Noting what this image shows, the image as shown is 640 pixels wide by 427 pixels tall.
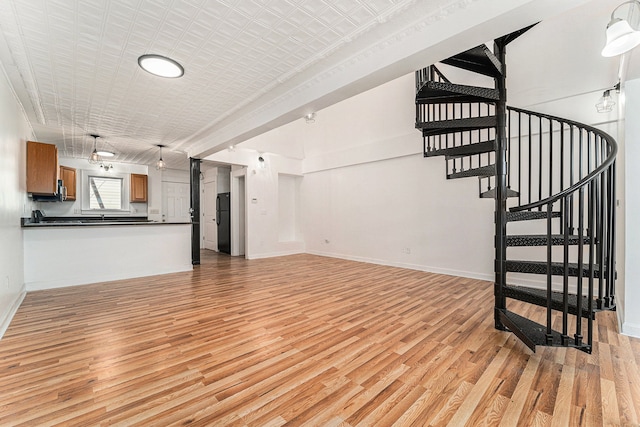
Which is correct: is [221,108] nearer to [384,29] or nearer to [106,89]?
[106,89]

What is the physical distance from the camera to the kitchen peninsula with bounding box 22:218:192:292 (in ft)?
13.3

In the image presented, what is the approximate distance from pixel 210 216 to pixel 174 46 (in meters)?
6.64

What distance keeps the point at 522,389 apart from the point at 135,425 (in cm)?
228

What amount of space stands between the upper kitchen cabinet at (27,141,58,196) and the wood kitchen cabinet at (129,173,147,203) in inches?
155

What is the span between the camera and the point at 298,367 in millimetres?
1945

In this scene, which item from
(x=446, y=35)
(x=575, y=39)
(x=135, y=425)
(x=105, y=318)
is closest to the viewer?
(x=135, y=425)

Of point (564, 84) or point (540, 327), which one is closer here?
point (540, 327)

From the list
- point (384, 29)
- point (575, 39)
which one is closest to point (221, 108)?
point (384, 29)

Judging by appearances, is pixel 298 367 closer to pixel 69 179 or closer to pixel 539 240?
pixel 539 240

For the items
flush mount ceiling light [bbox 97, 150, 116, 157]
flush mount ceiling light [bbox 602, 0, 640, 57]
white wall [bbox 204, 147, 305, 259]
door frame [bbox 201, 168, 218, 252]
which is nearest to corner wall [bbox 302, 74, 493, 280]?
white wall [bbox 204, 147, 305, 259]

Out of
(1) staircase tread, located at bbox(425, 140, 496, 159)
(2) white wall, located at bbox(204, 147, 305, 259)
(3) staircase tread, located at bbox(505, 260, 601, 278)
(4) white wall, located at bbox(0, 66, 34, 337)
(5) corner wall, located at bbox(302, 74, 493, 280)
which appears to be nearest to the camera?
(3) staircase tread, located at bbox(505, 260, 601, 278)

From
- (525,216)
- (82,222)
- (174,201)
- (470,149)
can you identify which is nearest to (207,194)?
(174,201)

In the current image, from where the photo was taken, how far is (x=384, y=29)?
2.17m

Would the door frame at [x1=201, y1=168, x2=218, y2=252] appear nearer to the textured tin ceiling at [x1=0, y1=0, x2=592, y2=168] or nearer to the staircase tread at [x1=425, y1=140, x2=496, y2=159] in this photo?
the textured tin ceiling at [x1=0, y1=0, x2=592, y2=168]
